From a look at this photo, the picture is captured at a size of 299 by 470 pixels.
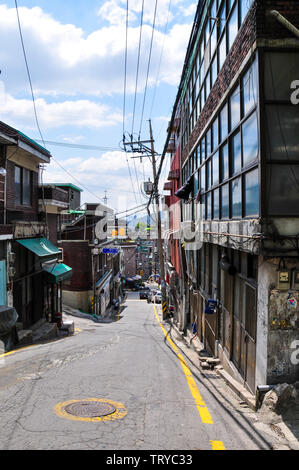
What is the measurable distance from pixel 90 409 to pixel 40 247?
38.6 ft

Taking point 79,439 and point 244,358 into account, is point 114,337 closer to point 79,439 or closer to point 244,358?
point 244,358

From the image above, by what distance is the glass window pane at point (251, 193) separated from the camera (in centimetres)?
734

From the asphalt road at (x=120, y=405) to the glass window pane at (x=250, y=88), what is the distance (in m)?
5.69

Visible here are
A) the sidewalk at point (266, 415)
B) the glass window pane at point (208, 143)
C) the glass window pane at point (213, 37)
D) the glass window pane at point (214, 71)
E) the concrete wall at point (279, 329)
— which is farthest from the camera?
the glass window pane at point (208, 143)

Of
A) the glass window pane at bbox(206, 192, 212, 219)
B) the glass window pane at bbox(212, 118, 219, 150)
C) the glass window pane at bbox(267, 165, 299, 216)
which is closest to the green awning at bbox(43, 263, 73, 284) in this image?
the glass window pane at bbox(206, 192, 212, 219)

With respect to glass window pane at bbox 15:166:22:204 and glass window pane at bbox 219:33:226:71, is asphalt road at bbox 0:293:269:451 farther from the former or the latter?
glass window pane at bbox 219:33:226:71

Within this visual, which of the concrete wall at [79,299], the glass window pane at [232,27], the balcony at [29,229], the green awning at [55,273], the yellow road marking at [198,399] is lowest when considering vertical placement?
the concrete wall at [79,299]

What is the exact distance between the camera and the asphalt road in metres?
5.52

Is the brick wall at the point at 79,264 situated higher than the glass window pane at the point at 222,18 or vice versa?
the glass window pane at the point at 222,18

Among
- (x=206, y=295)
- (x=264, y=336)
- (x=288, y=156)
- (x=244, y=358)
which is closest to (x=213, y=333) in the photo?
(x=206, y=295)

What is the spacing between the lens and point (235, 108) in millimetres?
8914

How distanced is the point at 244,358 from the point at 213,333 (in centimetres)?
438

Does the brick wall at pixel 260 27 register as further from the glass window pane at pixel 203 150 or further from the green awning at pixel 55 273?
the green awning at pixel 55 273

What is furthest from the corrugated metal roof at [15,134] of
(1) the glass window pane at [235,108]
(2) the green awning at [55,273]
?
(1) the glass window pane at [235,108]
